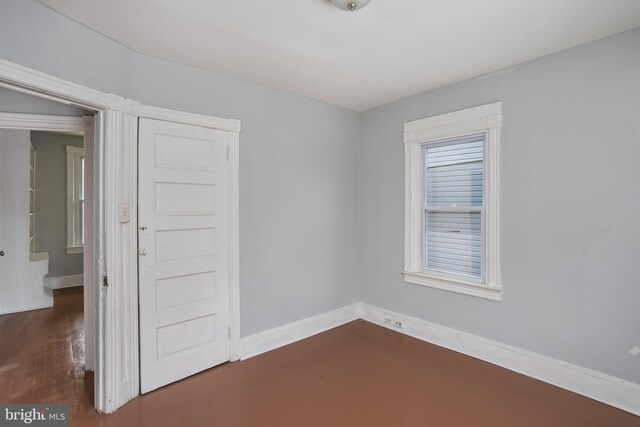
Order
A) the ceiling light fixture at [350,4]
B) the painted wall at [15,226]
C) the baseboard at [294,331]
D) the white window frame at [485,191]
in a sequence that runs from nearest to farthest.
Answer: the ceiling light fixture at [350,4] < the white window frame at [485,191] < the baseboard at [294,331] < the painted wall at [15,226]

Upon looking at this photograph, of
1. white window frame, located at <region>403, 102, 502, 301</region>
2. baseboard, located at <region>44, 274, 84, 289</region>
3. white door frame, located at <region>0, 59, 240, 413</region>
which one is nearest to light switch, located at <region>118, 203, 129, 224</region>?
white door frame, located at <region>0, 59, 240, 413</region>

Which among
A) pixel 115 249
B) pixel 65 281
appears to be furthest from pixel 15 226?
pixel 115 249

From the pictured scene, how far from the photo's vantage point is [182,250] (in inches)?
101

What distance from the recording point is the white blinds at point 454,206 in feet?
9.89

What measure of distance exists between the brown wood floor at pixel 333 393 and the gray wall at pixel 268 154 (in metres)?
0.59

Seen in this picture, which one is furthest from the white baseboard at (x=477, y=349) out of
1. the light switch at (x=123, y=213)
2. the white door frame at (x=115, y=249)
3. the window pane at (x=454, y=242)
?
the light switch at (x=123, y=213)

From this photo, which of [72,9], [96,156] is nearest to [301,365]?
[96,156]

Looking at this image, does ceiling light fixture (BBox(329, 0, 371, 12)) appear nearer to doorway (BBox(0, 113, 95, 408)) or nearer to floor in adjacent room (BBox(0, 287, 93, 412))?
doorway (BBox(0, 113, 95, 408))

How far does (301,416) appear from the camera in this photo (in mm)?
2109

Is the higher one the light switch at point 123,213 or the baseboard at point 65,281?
the light switch at point 123,213

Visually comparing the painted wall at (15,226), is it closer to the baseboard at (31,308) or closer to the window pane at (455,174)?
the baseboard at (31,308)

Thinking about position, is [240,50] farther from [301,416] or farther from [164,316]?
[301,416]

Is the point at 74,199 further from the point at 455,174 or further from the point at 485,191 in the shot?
the point at 485,191

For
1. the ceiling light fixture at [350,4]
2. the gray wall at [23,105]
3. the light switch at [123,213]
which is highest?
the ceiling light fixture at [350,4]
